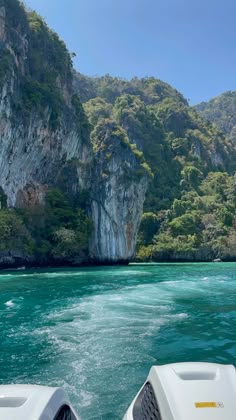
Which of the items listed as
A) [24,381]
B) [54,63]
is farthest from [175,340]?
[54,63]

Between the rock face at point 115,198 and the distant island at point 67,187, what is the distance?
14cm

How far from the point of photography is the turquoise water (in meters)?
6.78

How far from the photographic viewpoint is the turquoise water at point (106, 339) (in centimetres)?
678

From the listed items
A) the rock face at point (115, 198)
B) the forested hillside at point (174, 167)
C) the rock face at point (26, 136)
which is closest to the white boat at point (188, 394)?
the rock face at point (26, 136)

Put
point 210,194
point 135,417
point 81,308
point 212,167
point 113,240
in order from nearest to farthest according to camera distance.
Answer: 1. point 135,417
2. point 81,308
3. point 113,240
4. point 210,194
5. point 212,167

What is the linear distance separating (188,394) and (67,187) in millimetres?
49474

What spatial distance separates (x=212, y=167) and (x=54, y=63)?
60053mm

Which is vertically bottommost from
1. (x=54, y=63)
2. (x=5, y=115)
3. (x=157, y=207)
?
(x=157, y=207)

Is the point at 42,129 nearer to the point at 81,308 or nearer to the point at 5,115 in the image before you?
the point at 5,115

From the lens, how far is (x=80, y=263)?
1859 inches

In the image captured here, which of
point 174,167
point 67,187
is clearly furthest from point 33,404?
point 174,167

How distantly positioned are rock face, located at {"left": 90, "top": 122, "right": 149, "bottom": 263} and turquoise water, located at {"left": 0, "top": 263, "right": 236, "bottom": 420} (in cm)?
3167

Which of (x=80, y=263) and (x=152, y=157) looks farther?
(x=152, y=157)

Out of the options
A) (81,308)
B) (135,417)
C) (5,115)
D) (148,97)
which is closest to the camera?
(135,417)
